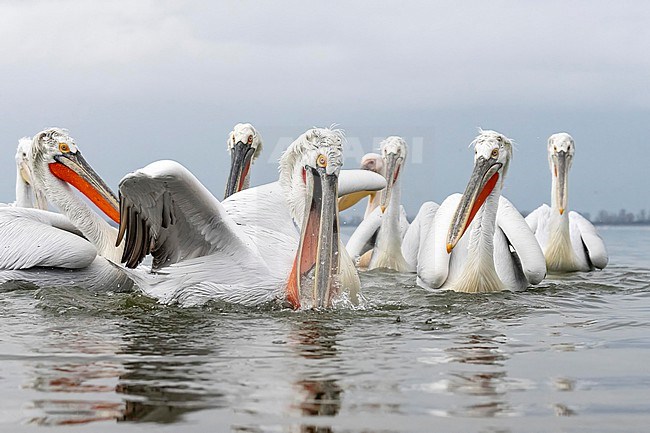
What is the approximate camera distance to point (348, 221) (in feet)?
31.3

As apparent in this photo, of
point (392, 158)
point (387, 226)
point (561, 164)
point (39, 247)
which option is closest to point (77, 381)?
point (39, 247)

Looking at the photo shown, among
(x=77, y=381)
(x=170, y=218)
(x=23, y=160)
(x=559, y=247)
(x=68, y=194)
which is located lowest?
(x=77, y=381)

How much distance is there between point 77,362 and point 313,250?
6.12ft

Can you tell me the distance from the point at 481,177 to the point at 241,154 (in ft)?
9.06

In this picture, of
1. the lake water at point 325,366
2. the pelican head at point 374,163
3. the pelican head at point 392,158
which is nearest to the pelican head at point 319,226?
the lake water at point 325,366

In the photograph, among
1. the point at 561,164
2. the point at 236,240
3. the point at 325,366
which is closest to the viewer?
the point at 325,366

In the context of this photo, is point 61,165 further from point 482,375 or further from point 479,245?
point 482,375

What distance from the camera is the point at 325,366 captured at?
389 centimetres

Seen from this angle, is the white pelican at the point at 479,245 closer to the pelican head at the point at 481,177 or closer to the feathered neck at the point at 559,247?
the pelican head at the point at 481,177

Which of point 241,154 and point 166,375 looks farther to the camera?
point 241,154

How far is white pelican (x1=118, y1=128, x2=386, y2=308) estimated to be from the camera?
5.45 metres

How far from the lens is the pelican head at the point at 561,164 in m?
9.63

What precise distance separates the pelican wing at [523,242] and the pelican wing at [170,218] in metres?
2.24

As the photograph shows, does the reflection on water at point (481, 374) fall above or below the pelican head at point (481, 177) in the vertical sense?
below
